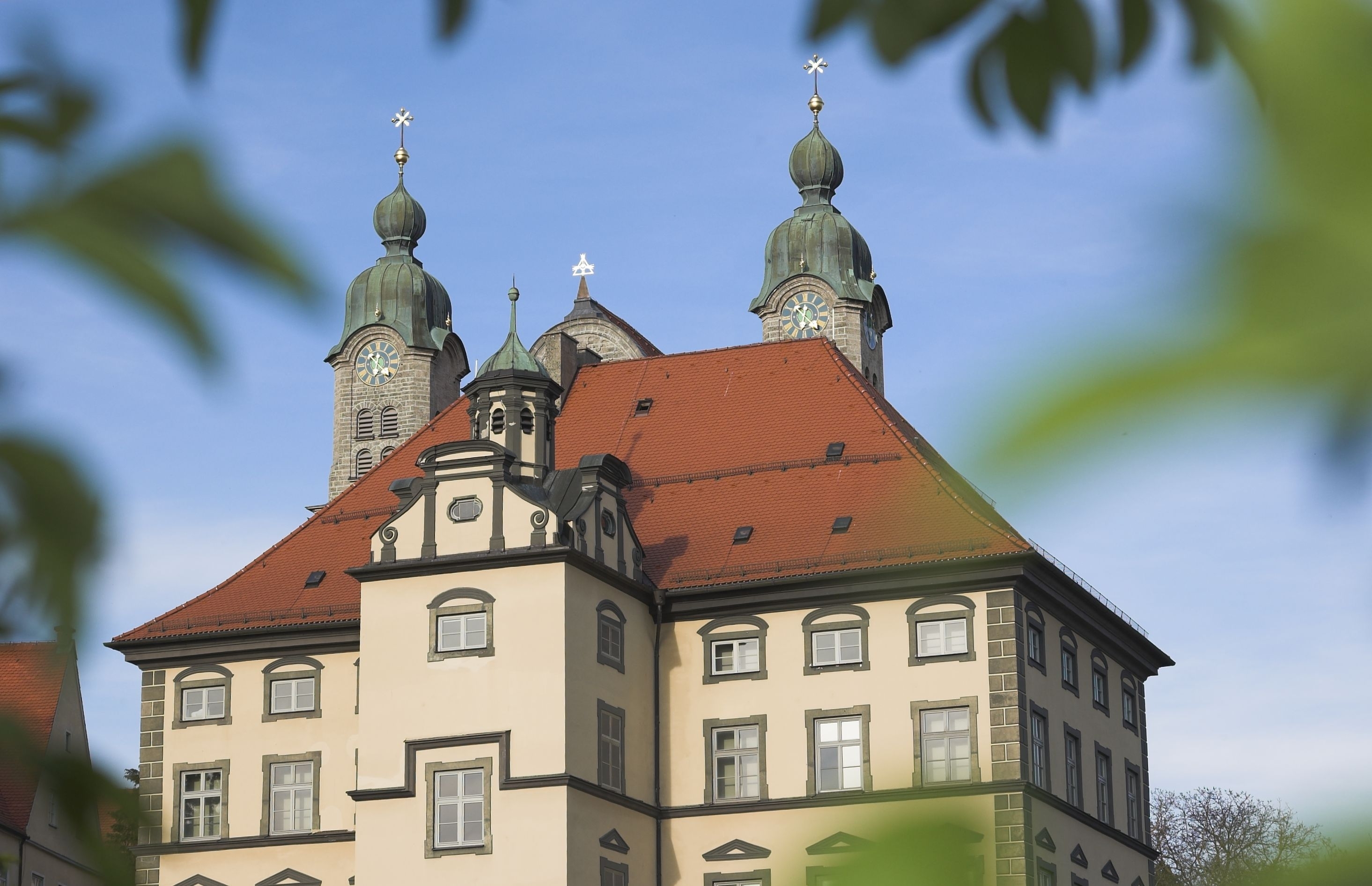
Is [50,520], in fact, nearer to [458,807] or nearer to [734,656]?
[458,807]

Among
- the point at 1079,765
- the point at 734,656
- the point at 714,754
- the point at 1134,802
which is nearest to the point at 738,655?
the point at 734,656

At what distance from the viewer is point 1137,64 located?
1.19m

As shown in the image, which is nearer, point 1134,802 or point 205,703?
point 205,703

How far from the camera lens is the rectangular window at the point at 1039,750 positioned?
35.6 metres

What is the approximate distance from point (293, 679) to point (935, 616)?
11.8 metres

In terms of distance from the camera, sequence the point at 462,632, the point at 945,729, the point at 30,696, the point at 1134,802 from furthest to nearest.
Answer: the point at 1134,802 → the point at 945,729 → the point at 462,632 → the point at 30,696

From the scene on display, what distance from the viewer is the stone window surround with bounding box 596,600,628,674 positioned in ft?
116

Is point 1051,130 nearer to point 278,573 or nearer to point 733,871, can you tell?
point 733,871

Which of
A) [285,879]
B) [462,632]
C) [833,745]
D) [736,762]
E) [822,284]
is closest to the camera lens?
[462,632]

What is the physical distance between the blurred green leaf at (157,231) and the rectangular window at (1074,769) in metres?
37.3

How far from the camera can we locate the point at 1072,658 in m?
38.4

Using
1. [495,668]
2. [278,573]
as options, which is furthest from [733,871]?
[278,573]

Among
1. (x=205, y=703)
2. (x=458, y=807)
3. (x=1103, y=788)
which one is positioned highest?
(x=205, y=703)

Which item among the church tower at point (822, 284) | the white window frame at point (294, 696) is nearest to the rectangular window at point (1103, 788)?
→ the white window frame at point (294, 696)
